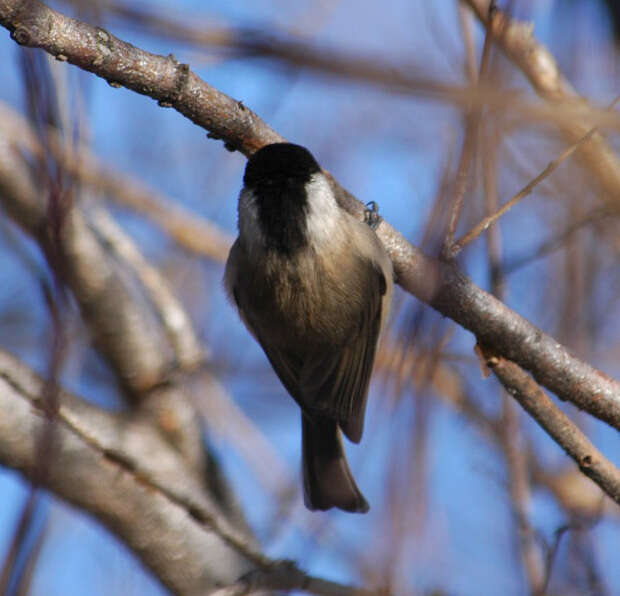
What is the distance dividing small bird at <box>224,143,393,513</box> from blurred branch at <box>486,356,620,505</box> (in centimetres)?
40

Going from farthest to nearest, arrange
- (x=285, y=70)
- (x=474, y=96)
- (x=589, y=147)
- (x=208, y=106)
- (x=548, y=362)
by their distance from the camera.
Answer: (x=589, y=147), (x=548, y=362), (x=208, y=106), (x=285, y=70), (x=474, y=96)

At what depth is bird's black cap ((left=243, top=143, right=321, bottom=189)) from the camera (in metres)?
1.96

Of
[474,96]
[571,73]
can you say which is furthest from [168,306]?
[474,96]

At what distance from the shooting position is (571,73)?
112 inches

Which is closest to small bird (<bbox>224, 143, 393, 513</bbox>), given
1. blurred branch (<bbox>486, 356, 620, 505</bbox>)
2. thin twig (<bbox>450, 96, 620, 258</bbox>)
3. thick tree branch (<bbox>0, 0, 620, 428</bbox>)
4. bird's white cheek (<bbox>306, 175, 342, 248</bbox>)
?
bird's white cheek (<bbox>306, 175, 342, 248</bbox>)

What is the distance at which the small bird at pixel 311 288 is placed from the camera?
2.07m

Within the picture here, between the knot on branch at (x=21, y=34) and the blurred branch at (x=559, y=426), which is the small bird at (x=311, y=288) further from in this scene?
the knot on branch at (x=21, y=34)

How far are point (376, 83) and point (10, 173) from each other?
160 cm

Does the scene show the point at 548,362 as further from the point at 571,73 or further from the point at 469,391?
the point at 469,391

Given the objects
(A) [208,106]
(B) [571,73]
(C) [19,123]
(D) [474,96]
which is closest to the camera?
(D) [474,96]

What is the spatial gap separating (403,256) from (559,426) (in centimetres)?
53

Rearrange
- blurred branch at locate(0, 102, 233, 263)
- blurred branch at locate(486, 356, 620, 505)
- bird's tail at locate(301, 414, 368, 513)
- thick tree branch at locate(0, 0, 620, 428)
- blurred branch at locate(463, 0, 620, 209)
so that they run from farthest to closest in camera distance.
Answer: blurred branch at locate(0, 102, 233, 263) < bird's tail at locate(301, 414, 368, 513) < blurred branch at locate(463, 0, 620, 209) < blurred branch at locate(486, 356, 620, 505) < thick tree branch at locate(0, 0, 620, 428)

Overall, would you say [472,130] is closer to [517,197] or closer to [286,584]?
[517,197]

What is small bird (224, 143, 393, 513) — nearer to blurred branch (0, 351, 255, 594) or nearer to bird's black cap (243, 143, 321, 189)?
bird's black cap (243, 143, 321, 189)
